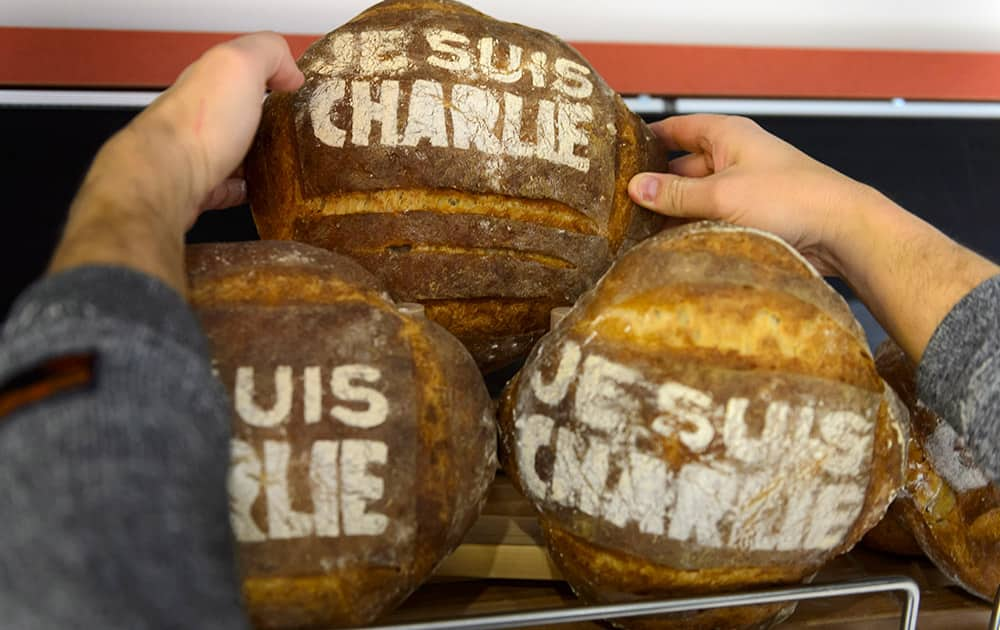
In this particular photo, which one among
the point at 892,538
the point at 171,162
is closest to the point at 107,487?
the point at 171,162

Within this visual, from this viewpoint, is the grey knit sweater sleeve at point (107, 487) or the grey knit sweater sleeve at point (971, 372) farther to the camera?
the grey knit sweater sleeve at point (971, 372)

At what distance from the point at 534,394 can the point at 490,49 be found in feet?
1.61

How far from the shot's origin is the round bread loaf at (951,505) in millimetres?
1022

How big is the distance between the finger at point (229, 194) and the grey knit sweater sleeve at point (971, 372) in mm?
965

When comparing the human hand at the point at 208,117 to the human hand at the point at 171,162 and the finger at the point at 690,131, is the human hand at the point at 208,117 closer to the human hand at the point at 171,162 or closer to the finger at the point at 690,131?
the human hand at the point at 171,162

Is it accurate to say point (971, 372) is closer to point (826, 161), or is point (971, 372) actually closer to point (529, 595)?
point (529, 595)

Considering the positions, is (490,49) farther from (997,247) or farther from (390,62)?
(997,247)

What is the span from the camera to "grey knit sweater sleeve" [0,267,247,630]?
1.61ft

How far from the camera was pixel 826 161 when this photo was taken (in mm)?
2104

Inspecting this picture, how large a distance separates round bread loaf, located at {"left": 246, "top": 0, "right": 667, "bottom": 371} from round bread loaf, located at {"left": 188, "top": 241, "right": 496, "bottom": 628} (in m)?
0.19

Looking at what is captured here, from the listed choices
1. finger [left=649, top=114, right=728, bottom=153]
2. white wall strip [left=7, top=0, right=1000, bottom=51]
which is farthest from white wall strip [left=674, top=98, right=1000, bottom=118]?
finger [left=649, top=114, right=728, bottom=153]

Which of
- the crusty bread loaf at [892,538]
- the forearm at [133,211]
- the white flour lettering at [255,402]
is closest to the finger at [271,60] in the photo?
the forearm at [133,211]

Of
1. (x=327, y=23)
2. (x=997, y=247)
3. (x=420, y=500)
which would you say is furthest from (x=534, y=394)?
(x=997, y=247)

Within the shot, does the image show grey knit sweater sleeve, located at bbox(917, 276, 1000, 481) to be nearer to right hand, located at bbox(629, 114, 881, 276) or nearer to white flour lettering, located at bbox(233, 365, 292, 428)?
right hand, located at bbox(629, 114, 881, 276)
